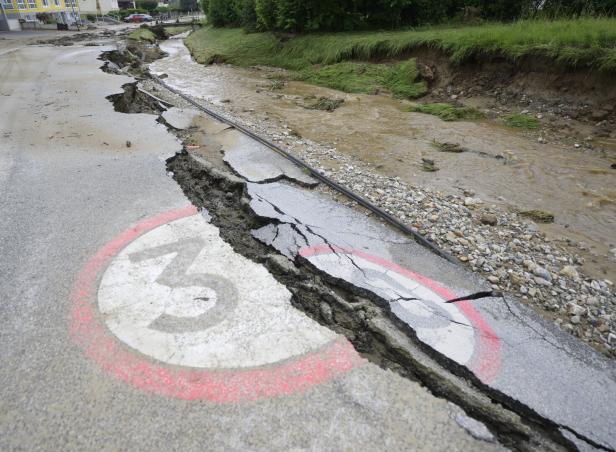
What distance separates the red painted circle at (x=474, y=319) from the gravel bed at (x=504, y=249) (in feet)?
1.88

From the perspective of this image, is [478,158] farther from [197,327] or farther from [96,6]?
[96,6]

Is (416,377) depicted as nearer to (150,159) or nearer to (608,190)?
(150,159)

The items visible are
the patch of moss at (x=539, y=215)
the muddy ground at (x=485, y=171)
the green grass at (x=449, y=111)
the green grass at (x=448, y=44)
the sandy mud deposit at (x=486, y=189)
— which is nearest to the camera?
the sandy mud deposit at (x=486, y=189)

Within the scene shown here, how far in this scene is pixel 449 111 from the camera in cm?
951

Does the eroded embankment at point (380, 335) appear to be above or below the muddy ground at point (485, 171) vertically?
above

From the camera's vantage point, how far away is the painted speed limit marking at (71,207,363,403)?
2207 millimetres

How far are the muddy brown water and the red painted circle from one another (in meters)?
1.80

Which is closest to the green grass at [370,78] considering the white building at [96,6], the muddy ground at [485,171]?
the muddy ground at [485,171]

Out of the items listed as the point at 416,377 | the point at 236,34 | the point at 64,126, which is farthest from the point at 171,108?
the point at 236,34

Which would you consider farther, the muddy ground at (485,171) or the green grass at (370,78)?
the green grass at (370,78)

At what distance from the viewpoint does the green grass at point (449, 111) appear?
30.3 ft

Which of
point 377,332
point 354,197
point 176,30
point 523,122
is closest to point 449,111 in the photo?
point 523,122

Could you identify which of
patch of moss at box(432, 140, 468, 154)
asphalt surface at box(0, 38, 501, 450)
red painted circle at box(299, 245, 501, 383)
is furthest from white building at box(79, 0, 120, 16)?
red painted circle at box(299, 245, 501, 383)

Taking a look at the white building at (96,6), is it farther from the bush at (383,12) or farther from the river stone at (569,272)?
the river stone at (569,272)
